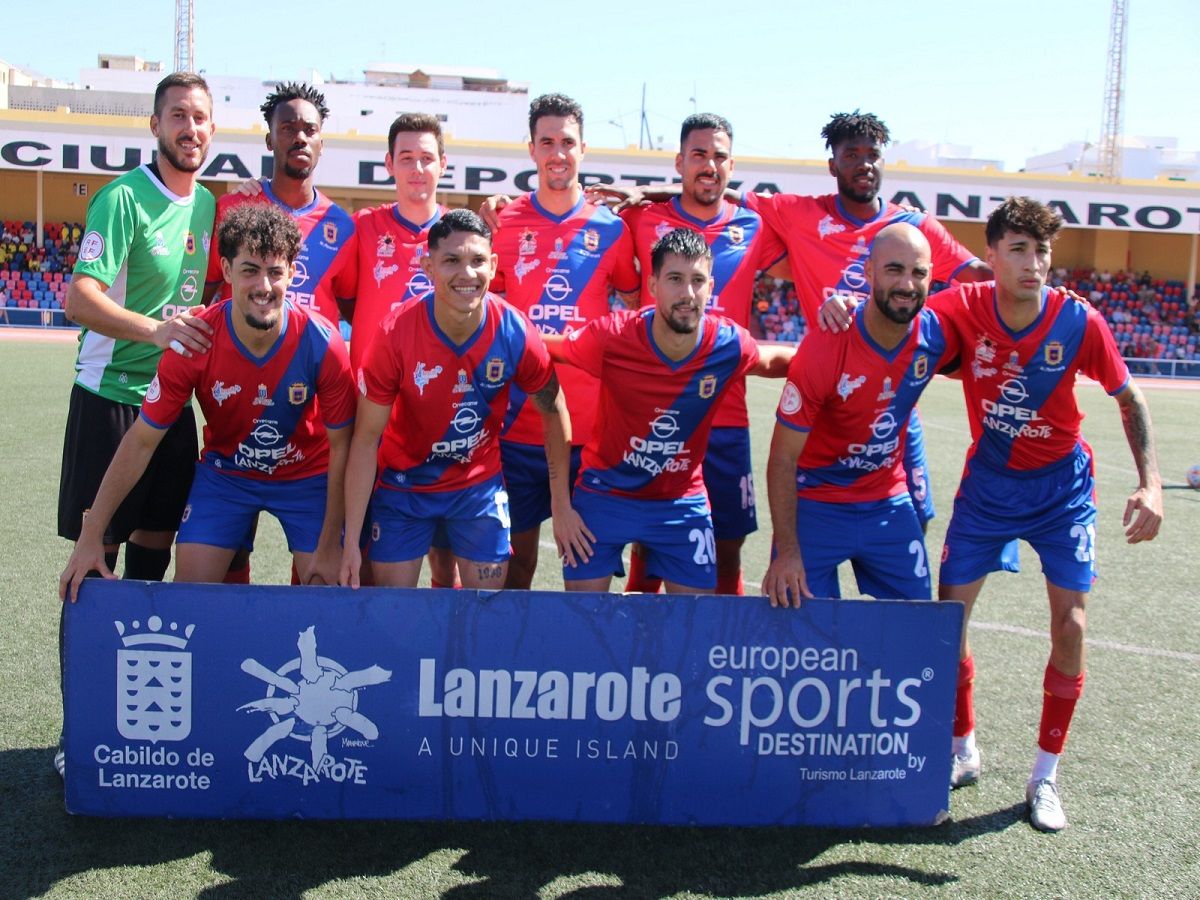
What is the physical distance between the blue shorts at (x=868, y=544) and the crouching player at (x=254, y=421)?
1.73 metres

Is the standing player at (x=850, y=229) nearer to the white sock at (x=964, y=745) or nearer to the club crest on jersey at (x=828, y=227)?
the club crest on jersey at (x=828, y=227)

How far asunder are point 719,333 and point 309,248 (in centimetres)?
182

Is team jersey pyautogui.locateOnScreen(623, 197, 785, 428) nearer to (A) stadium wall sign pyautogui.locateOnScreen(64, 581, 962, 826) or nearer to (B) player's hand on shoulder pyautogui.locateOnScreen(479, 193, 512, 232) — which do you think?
(B) player's hand on shoulder pyautogui.locateOnScreen(479, 193, 512, 232)

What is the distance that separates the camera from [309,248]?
4.71 meters

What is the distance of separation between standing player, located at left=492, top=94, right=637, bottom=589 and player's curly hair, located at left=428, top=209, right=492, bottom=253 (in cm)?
93

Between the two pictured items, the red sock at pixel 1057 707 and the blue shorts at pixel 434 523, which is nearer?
the red sock at pixel 1057 707

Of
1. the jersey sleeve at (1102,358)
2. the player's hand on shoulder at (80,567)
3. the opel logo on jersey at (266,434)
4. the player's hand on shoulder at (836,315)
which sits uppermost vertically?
the player's hand on shoulder at (836,315)

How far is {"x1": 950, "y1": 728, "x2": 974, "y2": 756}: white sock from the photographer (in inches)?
165

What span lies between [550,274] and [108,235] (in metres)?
Result: 1.77

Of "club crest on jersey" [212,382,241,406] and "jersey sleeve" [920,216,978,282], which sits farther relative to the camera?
"jersey sleeve" [920,216,978,282]

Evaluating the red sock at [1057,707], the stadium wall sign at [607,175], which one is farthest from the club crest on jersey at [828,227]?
the stadium wall sign at [607,175]

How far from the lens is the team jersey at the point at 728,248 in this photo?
4786mm

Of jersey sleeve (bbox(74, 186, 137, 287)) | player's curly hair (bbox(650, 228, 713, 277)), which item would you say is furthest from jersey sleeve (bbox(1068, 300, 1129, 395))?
jersey sleeve (bbox(74, 186, 137, 287))

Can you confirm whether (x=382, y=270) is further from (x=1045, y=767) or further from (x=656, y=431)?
(x=1045, y=767)
